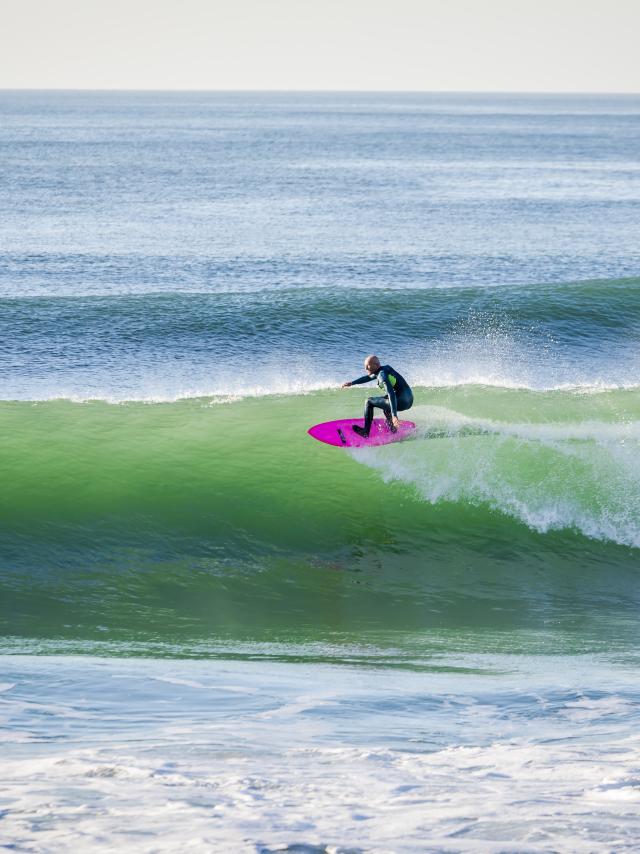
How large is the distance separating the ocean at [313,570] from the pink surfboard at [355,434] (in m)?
0.18

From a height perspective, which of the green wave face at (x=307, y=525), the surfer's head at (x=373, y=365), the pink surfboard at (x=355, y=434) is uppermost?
the surfer's head at (x=373, y=365)

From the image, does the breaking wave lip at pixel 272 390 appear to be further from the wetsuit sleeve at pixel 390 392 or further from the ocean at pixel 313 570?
the wetsuit sleeve at pixel 390 392

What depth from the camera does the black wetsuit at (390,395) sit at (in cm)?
1410

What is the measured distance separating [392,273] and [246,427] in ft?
67.3

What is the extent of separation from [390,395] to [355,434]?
1016 mm

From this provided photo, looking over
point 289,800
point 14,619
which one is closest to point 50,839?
point 289,800

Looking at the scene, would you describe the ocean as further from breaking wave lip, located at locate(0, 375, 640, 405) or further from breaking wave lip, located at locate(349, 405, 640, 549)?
breaking wave lip, located at locate(0, 375, 640, 405)

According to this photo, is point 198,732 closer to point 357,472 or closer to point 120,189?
point 357,472

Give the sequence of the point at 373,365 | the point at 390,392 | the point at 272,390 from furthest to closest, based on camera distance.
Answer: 1. the point at 272,390
2. the point at 390,392
3. the point at 373,365

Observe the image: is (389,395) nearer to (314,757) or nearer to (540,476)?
(540,476)

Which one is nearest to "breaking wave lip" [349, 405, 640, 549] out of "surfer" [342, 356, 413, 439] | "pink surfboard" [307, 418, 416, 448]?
"pink surfboard" [307, 418, 416, 448]

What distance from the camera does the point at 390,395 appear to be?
14289 millimetres

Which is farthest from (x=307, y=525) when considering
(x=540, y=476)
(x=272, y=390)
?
(x=272, y=390)

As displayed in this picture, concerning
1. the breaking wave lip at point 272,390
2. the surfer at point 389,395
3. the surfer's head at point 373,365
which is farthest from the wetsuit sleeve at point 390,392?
the breaking wave lip at point 272,390
